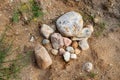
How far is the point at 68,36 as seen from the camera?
2.83 metres

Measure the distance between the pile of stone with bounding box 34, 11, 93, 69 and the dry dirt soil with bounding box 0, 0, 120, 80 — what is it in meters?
0.05

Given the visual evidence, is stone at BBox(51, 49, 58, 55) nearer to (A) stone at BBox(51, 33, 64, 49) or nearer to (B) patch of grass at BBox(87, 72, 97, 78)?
(A) stone at BBox(51, 33, 64, 49)

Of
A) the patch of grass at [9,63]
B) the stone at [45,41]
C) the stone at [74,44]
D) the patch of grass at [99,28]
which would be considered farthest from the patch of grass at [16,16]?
the patch of grass at [99,28]

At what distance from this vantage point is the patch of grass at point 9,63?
2.56 meters

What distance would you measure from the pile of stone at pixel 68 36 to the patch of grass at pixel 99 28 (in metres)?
0.07

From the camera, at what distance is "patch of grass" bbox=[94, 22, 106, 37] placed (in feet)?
9.58

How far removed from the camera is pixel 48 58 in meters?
2.71

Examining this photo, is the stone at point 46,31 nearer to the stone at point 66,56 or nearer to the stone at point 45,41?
the stone at point 45,41

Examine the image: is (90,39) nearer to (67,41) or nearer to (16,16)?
(67,41)

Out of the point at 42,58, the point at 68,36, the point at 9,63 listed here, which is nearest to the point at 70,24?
the point at 68,36

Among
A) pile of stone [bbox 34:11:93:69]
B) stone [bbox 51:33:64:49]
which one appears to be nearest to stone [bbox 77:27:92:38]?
pile of stone [bbox 34:11:93:69]

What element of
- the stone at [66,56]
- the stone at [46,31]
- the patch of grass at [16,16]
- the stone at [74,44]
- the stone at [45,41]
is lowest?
the stone at [66,56]

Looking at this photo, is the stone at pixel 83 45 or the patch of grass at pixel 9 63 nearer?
the patch of grass at pixel 9 63

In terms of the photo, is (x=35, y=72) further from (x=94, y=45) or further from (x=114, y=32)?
(x=114, y=32)
